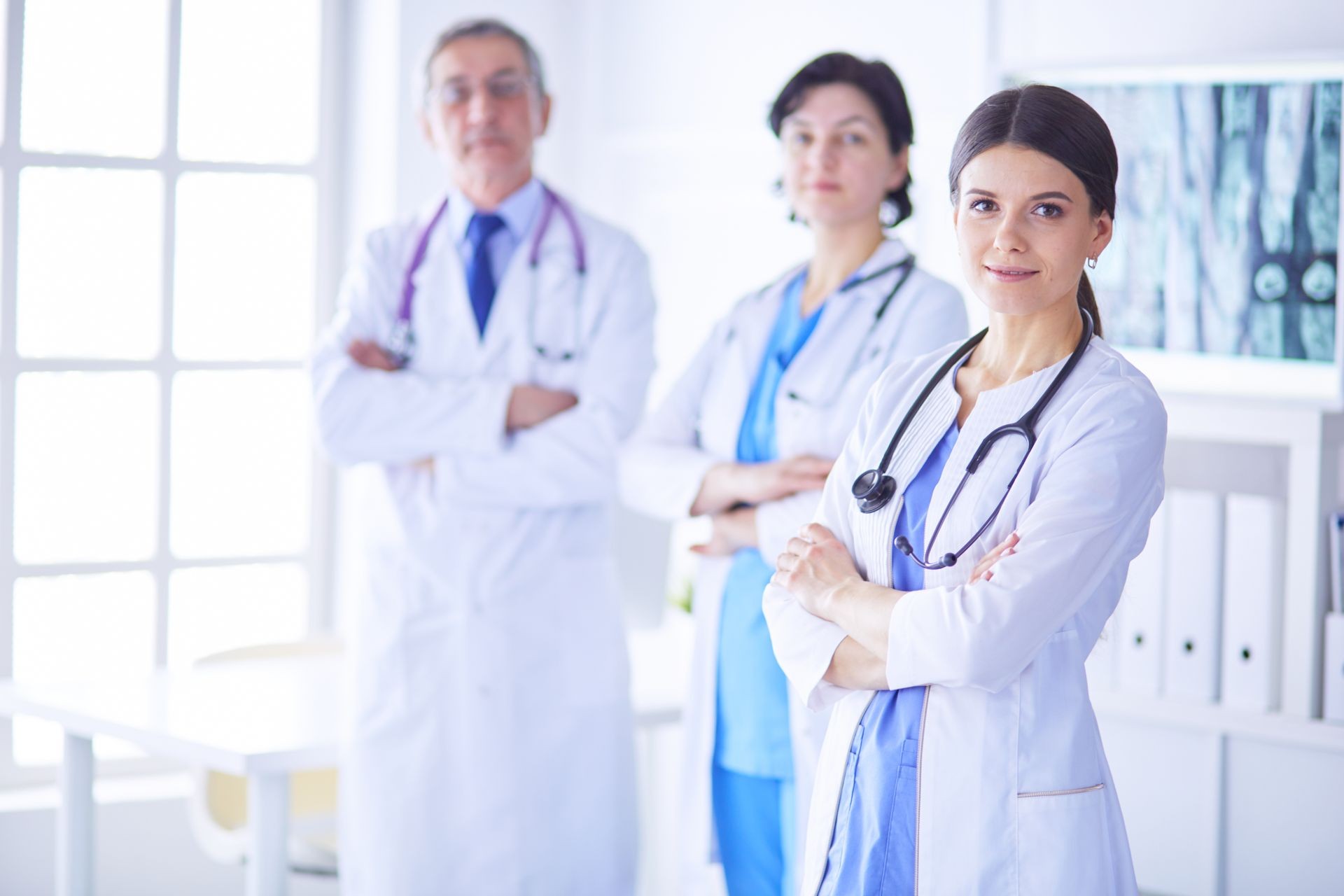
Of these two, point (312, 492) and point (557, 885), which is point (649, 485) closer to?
point (557, 885)

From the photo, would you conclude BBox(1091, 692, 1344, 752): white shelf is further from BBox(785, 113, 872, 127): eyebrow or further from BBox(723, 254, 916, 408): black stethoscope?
BBox(785, 113, 872, 127): eyebrow

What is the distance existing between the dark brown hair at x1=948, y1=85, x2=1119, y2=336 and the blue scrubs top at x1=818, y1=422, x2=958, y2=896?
11.2 inches

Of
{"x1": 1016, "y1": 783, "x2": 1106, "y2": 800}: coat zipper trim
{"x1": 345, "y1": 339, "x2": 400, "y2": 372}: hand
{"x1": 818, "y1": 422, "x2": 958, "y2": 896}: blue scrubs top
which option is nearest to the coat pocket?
{"x1": 1016, "y1": 783, "x2": 1106, "y2": 800}: coat zipper trim

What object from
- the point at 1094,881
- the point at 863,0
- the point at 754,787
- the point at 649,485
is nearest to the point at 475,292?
the point at 649,485

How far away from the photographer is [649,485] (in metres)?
2.17

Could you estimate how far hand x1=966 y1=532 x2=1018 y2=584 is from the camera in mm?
1292

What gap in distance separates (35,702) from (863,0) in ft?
7.27

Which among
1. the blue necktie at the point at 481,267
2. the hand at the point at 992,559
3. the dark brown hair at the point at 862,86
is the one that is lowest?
the hand at the point at 992,559

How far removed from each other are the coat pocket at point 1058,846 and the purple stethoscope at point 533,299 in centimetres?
136

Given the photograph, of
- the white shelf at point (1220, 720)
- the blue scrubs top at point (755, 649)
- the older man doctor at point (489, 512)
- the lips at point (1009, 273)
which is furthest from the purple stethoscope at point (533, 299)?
the lips at point (1009, 273)

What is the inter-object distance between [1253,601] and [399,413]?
4.59 ft

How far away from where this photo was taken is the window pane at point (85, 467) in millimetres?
3332

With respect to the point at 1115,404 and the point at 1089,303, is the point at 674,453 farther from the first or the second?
the point at 1115,404

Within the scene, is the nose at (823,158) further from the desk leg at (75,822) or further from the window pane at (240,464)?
the window pane at (240,464)
